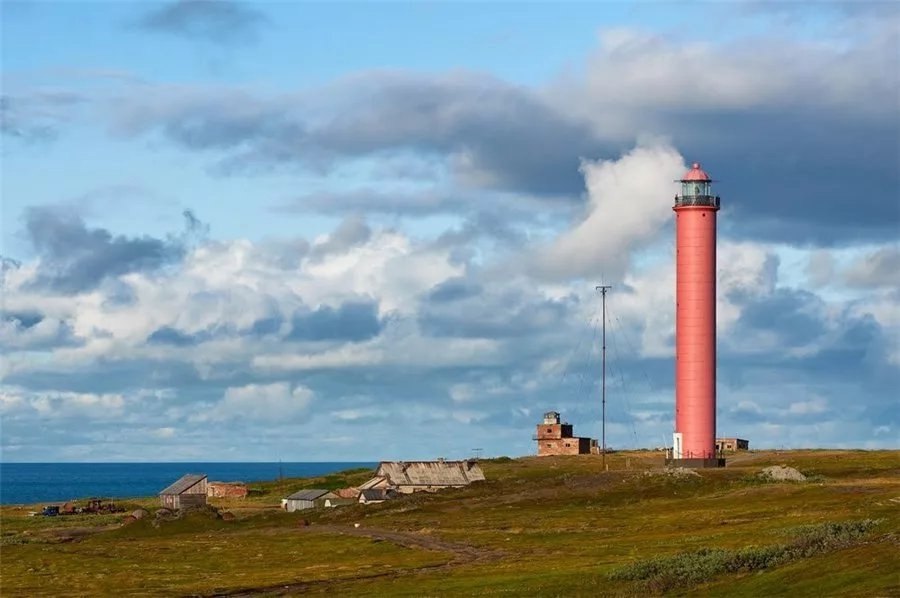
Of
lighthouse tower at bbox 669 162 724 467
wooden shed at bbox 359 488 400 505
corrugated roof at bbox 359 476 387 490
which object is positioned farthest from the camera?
corrugated roof at bbox 359 476 387 490

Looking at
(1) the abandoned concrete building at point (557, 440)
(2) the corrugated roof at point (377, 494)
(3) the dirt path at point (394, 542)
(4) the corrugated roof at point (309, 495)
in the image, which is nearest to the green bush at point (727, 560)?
(3) the dirt path at point (394, 542)

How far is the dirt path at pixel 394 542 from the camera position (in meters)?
77.0

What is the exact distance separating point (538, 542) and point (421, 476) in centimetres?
5758

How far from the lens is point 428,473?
153 m

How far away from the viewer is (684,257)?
130m

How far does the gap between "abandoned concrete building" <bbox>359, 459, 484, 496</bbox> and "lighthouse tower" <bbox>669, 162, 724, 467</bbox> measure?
28.2 m

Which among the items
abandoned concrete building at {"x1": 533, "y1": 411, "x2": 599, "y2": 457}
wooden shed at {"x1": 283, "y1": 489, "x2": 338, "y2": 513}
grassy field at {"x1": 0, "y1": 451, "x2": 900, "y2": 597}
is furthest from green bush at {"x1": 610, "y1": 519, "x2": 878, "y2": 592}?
abandoned concrete building at {"x1": 533, "y1": 411, "x2": 599, "y2": 457}

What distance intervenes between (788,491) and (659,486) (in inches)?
514

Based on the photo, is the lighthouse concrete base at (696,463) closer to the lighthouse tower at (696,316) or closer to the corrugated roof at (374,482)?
the lighthouse tower at (696,316)

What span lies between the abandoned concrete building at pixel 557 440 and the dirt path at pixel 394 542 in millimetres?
70290

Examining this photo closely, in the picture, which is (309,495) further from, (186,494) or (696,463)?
(696,463)

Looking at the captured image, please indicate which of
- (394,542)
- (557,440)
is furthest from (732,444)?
(394,542)

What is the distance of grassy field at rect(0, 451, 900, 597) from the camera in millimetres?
63750

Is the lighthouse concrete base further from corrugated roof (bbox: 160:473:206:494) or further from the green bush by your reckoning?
the green bush
